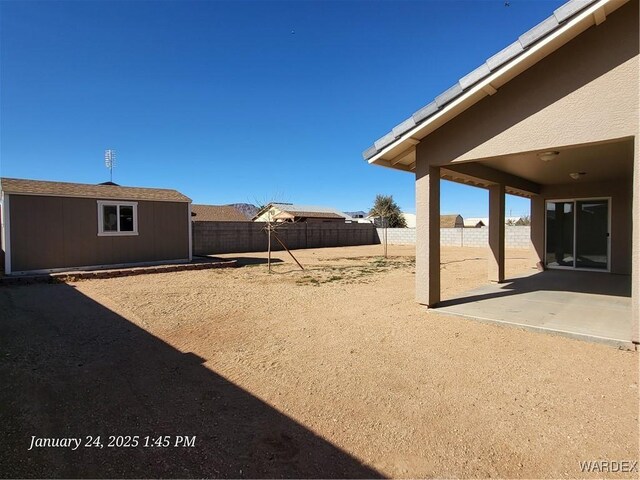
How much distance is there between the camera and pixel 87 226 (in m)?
11.7

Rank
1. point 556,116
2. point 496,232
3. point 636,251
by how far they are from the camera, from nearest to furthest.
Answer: point 636,251, point 556,116, point 496,232

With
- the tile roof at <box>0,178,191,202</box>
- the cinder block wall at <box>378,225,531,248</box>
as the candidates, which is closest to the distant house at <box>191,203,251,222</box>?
the cinder block wall at <box>378,225,531,248</box>

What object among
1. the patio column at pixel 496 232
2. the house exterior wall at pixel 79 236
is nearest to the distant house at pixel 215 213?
the house exterior wall at pixel 79 236

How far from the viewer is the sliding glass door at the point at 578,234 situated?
33.9 ft

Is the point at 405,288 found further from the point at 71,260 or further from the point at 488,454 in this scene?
the point at 71,260

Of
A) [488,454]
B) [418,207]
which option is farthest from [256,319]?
[488,454]

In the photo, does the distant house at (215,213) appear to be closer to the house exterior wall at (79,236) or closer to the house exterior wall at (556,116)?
the house exterior wall at (79,236)

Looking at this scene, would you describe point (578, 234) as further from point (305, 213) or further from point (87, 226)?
point (305, 213)

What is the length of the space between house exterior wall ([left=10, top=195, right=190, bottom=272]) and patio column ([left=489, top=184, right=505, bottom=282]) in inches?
446

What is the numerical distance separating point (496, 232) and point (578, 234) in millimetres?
3915

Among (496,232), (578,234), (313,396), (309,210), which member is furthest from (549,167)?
(309,210)

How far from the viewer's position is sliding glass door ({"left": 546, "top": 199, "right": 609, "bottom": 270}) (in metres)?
10.3

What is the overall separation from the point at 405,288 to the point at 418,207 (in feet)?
10.5

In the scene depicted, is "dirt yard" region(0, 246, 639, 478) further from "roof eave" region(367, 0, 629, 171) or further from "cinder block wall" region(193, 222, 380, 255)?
"cinder block wall" region(193, 222, 380, 255)
